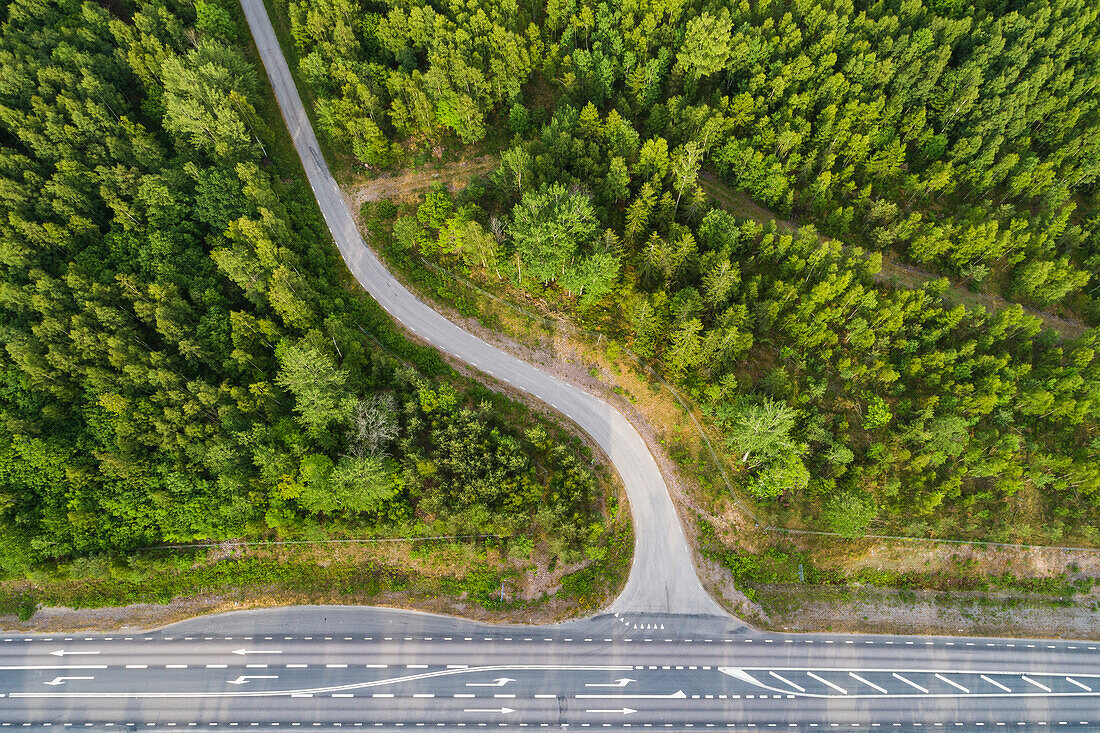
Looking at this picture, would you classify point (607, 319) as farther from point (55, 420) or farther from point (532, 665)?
point (55, 420)

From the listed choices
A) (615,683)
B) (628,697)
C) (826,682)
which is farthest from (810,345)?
(628,697)

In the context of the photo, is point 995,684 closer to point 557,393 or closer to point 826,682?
point 826,682

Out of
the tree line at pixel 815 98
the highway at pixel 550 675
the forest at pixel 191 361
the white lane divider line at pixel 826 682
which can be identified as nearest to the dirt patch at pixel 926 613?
the highway at pixel 550 675

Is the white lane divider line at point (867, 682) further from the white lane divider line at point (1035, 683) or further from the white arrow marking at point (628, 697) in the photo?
the white arrow marking at point (628, 697)

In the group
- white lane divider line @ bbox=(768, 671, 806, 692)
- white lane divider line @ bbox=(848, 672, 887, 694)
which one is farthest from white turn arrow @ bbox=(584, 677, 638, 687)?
white lane divider line @ bbox=(848, 672, 887, 694)

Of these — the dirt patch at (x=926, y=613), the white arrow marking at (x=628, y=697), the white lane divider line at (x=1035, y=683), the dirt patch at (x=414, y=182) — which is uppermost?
the dirt patch at (x=414, y=182)

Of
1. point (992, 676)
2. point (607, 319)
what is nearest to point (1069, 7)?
point (607, 319)
